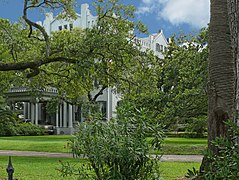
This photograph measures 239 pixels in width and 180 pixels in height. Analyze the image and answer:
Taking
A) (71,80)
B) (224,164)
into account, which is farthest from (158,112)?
(224,164)

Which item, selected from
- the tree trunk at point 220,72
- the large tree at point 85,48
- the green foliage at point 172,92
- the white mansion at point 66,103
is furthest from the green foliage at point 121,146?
the white mansion at point 66,103

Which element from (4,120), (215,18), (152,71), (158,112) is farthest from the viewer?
(4,120)

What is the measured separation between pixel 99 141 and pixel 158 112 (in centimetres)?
976

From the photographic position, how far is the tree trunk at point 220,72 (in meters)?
7.29

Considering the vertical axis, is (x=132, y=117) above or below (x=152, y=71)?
→ below

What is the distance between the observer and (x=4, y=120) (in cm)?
3600

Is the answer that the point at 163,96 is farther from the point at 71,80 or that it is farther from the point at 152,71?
the point at 71,80

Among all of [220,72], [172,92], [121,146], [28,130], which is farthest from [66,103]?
[121,146]

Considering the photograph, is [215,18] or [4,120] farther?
[4,120]

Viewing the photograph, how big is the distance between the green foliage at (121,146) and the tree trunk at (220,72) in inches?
120

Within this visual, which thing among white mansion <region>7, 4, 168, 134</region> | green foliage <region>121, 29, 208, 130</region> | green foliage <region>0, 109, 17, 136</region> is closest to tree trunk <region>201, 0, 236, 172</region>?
green foliage <region>121, 29, 208, 130</region>

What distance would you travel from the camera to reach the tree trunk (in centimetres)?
729

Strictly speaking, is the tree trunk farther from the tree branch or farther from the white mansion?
the white mansion

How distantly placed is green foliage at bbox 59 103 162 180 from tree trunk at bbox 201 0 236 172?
3.05 metres
